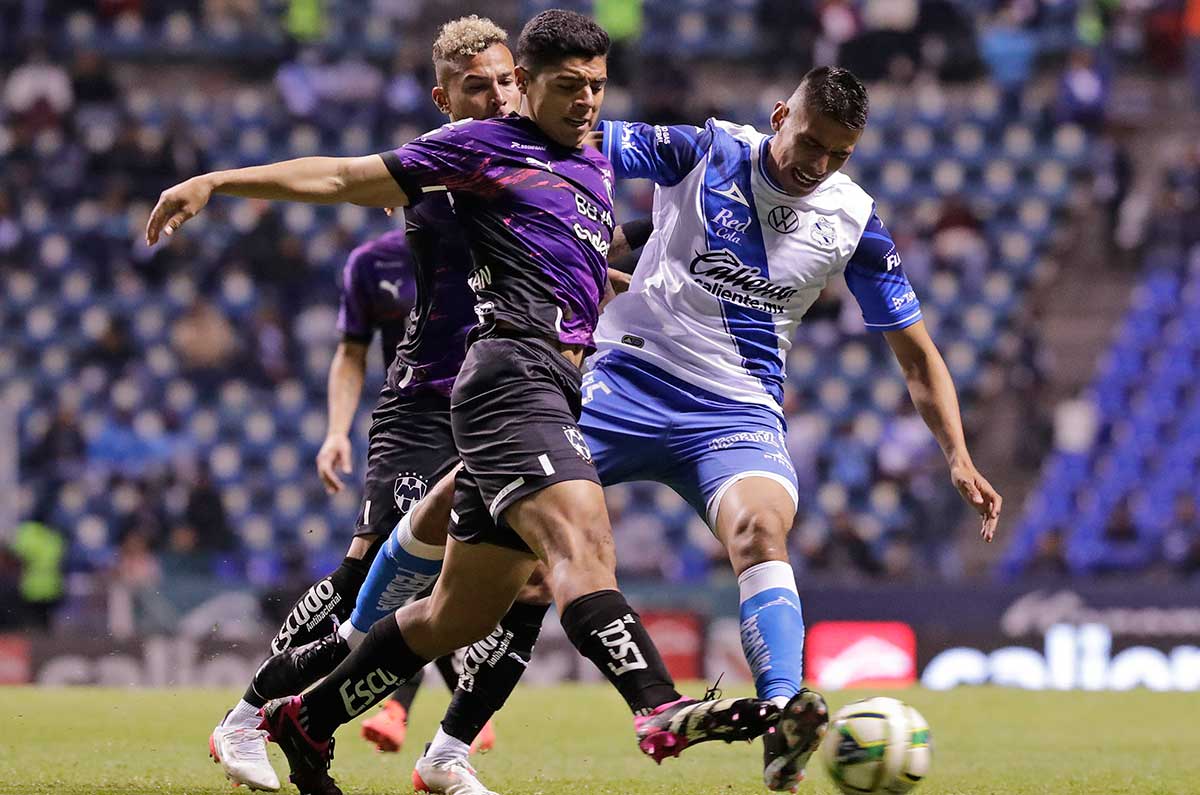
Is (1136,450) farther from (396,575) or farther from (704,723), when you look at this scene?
(704,723)

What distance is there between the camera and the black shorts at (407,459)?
652 cm

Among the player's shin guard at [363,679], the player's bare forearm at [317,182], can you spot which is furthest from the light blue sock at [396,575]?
the player's bare forearm at [317,182]

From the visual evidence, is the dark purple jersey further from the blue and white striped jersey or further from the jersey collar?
the jersey collar

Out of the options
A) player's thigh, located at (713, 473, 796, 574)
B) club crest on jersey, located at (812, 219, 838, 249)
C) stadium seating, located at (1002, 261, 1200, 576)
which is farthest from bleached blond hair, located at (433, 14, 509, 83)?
stadium seating, located at (1002, 261, 1200, 576)

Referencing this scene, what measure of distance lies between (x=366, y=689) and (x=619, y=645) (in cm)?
102


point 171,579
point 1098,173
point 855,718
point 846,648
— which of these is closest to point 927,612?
point 846,648

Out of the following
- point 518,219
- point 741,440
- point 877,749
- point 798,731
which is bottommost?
point 877,749

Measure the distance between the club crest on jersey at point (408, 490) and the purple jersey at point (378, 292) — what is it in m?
1.10

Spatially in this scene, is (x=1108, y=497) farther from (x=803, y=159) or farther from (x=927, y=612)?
(x=803, y=159)

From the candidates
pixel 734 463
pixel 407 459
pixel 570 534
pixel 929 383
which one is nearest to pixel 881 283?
pixel 929 383

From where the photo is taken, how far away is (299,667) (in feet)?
19.1

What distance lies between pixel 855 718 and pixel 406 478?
7.59 ft

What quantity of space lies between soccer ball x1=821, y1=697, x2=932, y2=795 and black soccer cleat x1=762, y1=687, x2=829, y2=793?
0.19 meters

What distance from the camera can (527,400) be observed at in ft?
16.2
